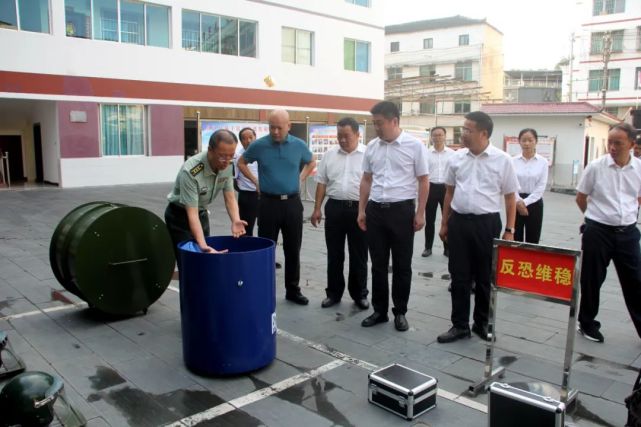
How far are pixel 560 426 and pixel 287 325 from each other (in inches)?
105

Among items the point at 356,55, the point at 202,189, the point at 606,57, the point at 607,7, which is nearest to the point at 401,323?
the point at 202,189

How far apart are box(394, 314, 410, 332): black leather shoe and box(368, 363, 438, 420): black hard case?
50.1 inches

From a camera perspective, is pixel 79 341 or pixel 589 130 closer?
pixel 79 341

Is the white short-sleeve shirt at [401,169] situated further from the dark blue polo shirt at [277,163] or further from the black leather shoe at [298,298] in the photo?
the black leather shoe at [298,298]

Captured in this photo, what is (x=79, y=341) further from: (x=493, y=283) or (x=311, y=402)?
(x=493, y=283)

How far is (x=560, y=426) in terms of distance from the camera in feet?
8.74

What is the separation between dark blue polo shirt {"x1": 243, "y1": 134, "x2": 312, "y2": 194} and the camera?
537 centimetres

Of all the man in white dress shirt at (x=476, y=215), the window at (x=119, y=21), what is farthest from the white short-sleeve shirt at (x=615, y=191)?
the window at (x=119, y=21)

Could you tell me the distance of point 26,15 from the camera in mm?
15633

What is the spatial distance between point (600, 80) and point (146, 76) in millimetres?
39409

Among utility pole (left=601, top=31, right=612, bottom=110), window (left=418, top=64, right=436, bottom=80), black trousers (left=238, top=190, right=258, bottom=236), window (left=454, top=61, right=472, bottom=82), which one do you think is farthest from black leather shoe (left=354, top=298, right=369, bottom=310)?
window (left=418, top=64, right=436, bottom=80)

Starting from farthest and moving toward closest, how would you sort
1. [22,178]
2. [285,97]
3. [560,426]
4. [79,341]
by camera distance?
[285,97]
[22,178]
[79,341]
[560,426]

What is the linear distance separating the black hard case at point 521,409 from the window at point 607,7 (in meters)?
48.5

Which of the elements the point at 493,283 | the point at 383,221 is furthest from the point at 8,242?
the point at 493,283
